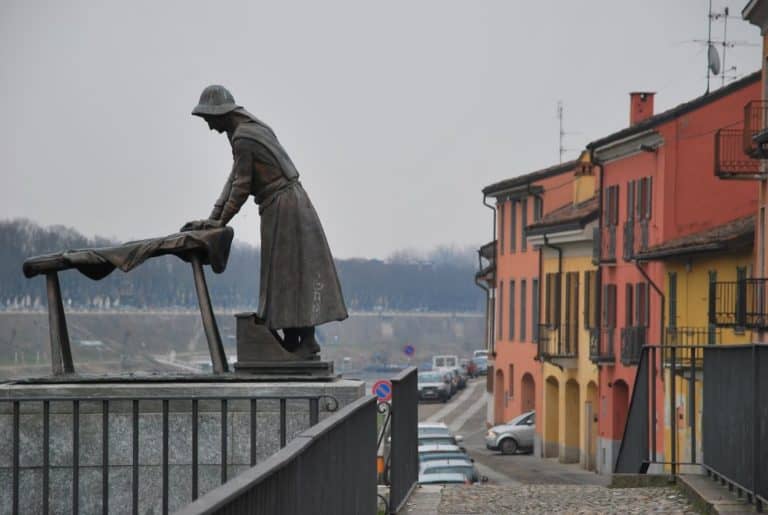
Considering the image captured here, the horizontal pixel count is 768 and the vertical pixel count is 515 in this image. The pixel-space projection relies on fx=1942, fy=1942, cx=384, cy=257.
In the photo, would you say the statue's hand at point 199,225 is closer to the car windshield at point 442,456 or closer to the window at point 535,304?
the car windshield at point 442,456

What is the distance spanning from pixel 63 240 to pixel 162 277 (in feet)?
146

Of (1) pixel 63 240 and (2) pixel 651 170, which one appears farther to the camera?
(1) pixel 63 240

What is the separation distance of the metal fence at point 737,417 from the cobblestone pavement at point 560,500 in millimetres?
466

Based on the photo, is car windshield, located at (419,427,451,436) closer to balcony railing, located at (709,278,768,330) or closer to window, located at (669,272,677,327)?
window, located at (669,272,677,327)

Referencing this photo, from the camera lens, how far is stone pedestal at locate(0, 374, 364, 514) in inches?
478

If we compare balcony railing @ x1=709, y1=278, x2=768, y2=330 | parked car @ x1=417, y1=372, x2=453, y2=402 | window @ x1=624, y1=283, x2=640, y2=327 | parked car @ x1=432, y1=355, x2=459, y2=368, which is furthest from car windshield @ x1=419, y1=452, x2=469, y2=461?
parked car @ x1=432, y1=355, x2=459, y2=368

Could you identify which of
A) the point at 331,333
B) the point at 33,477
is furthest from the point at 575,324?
the point at 331,333

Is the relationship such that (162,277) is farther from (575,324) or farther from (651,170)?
(651,170)

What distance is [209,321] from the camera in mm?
13297

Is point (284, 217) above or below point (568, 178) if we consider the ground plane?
below

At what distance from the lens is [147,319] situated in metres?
122

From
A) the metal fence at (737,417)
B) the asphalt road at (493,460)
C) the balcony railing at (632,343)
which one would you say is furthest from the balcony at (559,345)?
the metal fence at (737,417)

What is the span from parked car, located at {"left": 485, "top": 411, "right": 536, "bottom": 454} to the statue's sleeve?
179 ft

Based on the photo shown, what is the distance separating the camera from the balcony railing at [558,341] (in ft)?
208
